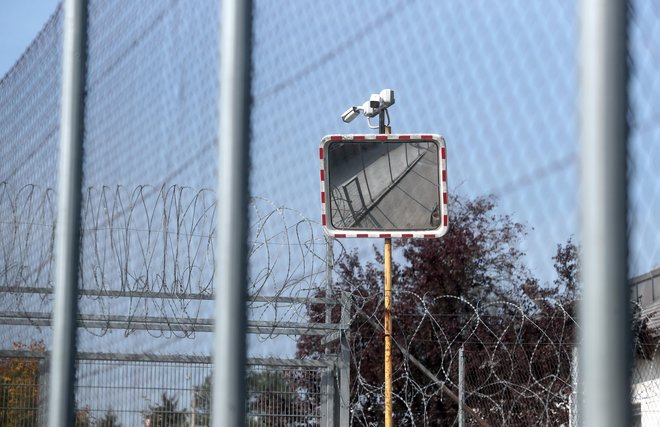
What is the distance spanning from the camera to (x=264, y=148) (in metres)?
2.89

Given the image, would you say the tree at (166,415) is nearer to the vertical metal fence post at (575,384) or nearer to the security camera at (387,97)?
the vertical metal fence post at (575,384)

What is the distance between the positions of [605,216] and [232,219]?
102cm

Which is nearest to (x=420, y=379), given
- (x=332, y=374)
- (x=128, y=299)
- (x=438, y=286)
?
(x=438, y=286)

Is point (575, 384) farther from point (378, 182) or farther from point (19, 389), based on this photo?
point (19, 389)

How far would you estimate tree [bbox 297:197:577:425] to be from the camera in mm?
8266

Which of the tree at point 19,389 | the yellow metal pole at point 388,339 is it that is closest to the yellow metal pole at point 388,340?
the yellow metal pole at point 388,339

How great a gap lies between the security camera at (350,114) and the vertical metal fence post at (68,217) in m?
0.87

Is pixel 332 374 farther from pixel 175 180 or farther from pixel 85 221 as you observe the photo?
pixel 175 180

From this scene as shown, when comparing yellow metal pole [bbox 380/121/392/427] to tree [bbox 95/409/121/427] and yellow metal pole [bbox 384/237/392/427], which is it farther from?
tree [bbox 95/409/121/427]

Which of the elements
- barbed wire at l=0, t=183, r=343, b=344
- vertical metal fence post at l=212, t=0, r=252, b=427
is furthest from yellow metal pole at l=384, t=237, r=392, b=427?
vertical metal fence post at l=212, t=0, r=252, b=427

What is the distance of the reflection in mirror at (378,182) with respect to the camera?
3.92m

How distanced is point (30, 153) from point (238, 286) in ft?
8.91

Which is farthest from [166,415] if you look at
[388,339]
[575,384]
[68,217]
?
[388,339]

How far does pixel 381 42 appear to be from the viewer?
2.62 meters
